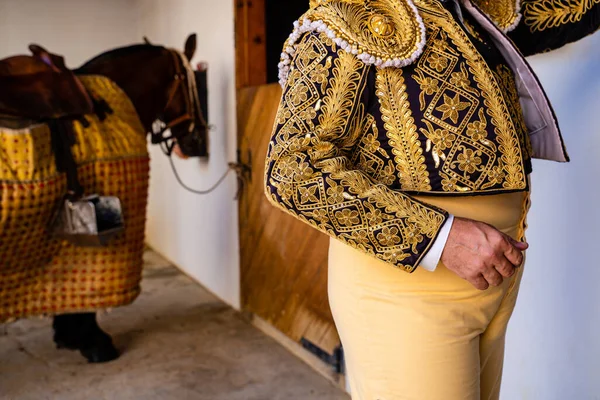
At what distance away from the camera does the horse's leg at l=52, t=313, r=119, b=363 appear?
296 centimetres

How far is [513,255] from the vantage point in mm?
771

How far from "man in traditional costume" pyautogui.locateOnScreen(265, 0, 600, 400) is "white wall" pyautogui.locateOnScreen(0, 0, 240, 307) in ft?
8.49

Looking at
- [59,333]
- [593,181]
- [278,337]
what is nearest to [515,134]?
[593,181]

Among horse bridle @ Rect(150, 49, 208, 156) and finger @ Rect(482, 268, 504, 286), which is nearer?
finger @ Rect(482, 268, 504, 286)

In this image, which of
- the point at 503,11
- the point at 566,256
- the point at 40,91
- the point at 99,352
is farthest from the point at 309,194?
the point at 99,352

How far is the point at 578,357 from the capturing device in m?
1.55

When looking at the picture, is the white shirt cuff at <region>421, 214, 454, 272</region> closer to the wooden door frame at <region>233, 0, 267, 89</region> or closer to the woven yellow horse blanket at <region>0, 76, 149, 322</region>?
the woven yellow horse blanket at <region>0, 76, 149, 322</region>

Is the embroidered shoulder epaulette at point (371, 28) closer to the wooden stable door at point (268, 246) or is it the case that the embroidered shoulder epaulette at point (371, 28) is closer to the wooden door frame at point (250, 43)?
the wooden stable door at point (268, 246)

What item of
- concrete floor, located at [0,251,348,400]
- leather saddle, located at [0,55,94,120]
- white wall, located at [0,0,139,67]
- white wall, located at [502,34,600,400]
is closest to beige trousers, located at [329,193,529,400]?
white wall, located at [502,34,600,400]

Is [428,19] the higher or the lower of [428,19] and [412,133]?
the higher

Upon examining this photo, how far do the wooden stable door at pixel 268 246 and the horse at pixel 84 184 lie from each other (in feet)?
1.40

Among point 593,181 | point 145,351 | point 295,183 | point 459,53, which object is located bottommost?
point 145,351

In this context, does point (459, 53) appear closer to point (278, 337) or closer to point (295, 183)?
point (295, 183)

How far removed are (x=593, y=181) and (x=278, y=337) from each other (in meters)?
2.02
